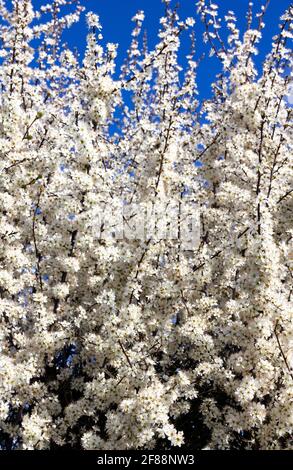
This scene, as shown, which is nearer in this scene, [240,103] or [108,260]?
[108,260]

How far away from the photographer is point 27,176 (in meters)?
10.5

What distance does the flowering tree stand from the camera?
8.74 m

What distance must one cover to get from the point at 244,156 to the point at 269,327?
436cm

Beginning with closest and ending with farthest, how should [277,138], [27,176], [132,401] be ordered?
[132,401] → [27,176] → [277,138]

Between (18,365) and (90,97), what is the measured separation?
491cm

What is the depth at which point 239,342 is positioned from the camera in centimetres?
902

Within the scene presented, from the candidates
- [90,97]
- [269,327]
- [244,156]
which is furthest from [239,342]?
[90,97]

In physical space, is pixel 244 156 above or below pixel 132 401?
above

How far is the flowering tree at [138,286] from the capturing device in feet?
28.7

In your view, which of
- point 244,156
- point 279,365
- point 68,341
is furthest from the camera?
point 244,156

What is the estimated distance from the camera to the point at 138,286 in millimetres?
9273

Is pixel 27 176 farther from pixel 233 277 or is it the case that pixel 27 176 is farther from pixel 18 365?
pixel 233 277
